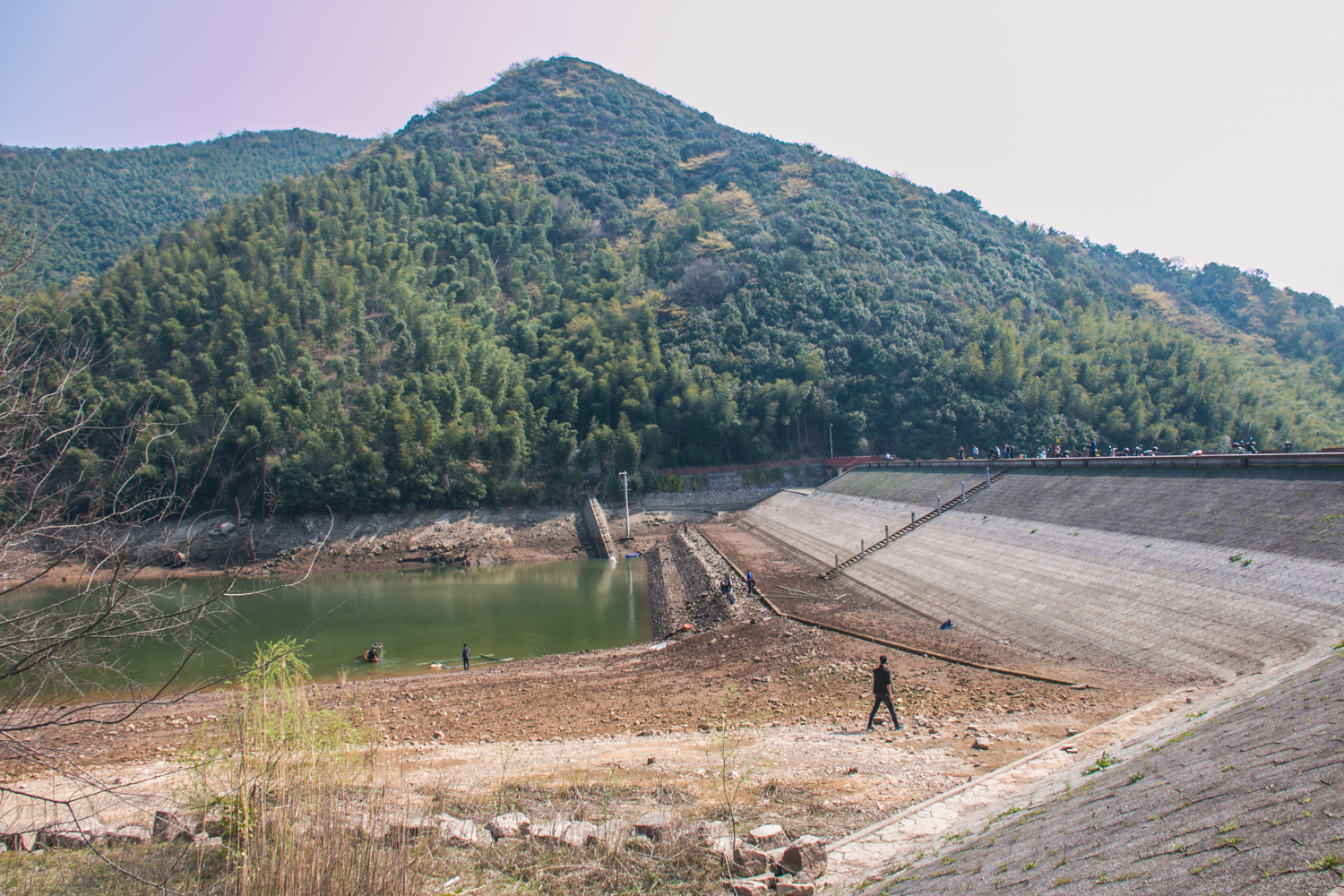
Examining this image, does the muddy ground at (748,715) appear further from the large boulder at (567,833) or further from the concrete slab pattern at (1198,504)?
the concrete slab pattern at (1198,504)

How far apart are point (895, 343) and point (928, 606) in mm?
62496

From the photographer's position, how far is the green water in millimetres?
24391

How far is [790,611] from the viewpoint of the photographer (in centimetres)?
2544

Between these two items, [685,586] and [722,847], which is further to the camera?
[685,586]

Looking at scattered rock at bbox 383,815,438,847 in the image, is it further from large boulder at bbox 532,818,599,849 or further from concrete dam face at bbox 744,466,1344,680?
concrete dam face at bbox 744,466,1344,680

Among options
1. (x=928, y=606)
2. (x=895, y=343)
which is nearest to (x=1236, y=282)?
(x=895, y=343)

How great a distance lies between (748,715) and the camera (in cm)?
1522

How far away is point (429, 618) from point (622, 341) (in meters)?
51.8

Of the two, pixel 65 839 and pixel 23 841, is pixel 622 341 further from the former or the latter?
pixel 65 839

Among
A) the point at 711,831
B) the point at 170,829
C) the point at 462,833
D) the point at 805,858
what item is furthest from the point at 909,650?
the point at 170,829

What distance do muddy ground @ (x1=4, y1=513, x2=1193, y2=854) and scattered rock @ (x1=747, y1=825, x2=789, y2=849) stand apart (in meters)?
0.81

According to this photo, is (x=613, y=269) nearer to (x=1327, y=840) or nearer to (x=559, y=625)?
(x=559, y=625)

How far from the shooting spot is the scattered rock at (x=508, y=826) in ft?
27.2

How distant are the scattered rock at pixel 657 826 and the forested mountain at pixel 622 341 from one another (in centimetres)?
4608
